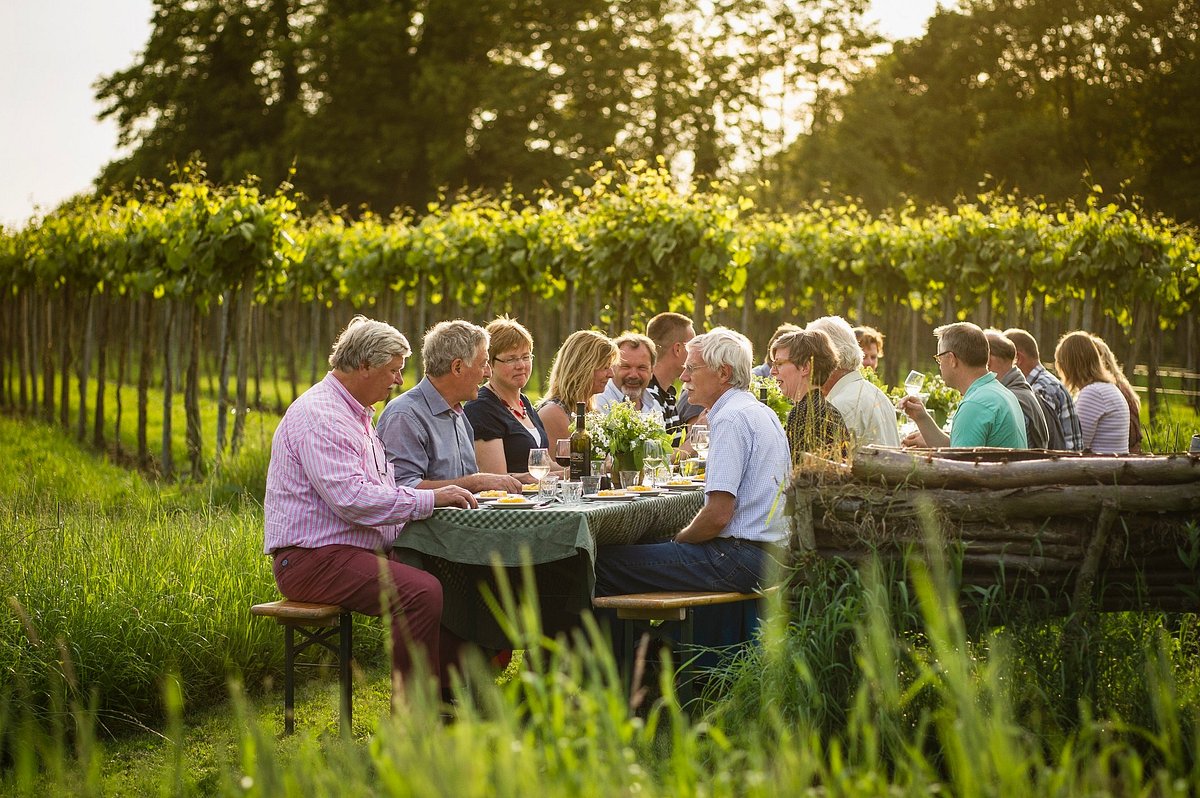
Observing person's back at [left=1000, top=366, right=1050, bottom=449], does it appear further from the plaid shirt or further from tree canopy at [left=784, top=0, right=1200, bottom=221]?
tree canopy at [left=784, top=0, right=1200, bottom=221]

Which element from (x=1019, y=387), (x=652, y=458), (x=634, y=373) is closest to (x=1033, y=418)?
(x=1019, y=387)

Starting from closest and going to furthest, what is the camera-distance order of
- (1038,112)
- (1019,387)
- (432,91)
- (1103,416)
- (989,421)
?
1. (989,421)
2. (1019,387)
3. (1103,416)
4. (432,91)
5. (1038,112)

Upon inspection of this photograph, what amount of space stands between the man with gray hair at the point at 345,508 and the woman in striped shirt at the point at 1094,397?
16.1 feet

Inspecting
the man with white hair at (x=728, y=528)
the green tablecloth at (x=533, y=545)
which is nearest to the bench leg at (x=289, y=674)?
the green tablecloth at (x=533, y=545)

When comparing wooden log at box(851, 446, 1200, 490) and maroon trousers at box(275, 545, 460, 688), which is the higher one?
wooden log at box(851, 446, 1200, 490)

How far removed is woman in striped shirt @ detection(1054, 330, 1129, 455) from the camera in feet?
26.6

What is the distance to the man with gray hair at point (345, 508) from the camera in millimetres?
4746

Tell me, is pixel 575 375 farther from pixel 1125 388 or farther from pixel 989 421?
pixel 1125 388

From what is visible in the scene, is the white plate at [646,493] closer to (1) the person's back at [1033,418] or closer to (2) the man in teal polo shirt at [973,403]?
(2) the man in teal polo shirt at [973,403]

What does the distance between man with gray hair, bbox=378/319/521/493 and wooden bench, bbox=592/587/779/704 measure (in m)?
0.80

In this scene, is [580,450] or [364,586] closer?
[364,586]

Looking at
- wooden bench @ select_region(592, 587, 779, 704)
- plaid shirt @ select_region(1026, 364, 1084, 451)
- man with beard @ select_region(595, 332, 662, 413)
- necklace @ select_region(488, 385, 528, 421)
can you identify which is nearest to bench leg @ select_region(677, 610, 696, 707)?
wooden bench @ select_region(592, 587, 779, 704)

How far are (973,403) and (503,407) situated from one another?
2370mm

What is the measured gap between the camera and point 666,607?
190 inches
